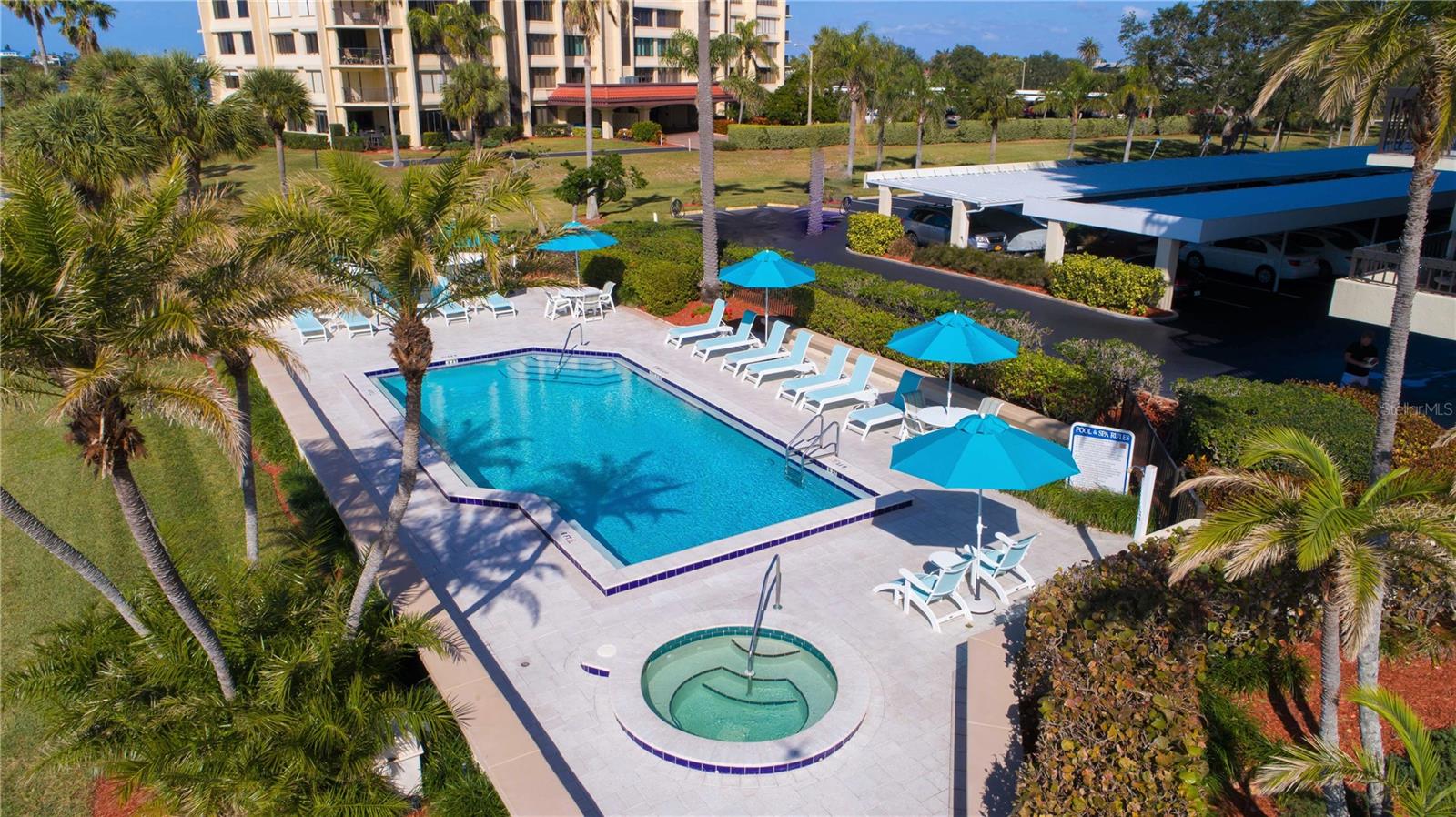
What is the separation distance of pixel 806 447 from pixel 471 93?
4688 cm

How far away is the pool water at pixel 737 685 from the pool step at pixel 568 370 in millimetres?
10387

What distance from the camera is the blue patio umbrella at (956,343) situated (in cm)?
1396

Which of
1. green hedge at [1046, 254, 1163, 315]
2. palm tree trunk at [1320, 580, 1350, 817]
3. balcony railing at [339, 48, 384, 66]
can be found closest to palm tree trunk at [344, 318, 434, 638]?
palm tree trunk at [1320, 580, 1350, 817]

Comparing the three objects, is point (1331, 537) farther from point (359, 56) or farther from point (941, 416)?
point (359, 56)

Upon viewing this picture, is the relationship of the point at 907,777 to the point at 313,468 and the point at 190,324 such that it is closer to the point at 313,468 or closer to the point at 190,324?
the point at 190,324

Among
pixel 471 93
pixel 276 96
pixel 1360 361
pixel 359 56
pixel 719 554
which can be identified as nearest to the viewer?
pixel 719 554

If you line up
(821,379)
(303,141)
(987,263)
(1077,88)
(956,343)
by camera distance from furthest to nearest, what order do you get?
(303,141) < (1077,88) < (987,263) < (821,379) < (956,343)

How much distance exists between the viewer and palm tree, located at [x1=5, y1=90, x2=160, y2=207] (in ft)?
62.7

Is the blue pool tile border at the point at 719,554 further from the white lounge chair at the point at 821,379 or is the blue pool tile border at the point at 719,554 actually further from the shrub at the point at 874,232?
the shrub at the point at 874,232

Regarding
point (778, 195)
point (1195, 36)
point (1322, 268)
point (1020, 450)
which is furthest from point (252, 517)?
point (1195, 36)

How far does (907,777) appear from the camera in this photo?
8.08 meters

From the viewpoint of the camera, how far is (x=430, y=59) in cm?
6009

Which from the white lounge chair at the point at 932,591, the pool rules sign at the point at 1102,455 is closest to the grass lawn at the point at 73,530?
the white lounge chair at the point at 932,591

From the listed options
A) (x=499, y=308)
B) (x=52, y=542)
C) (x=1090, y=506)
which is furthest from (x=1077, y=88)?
(x=52, y=542)
